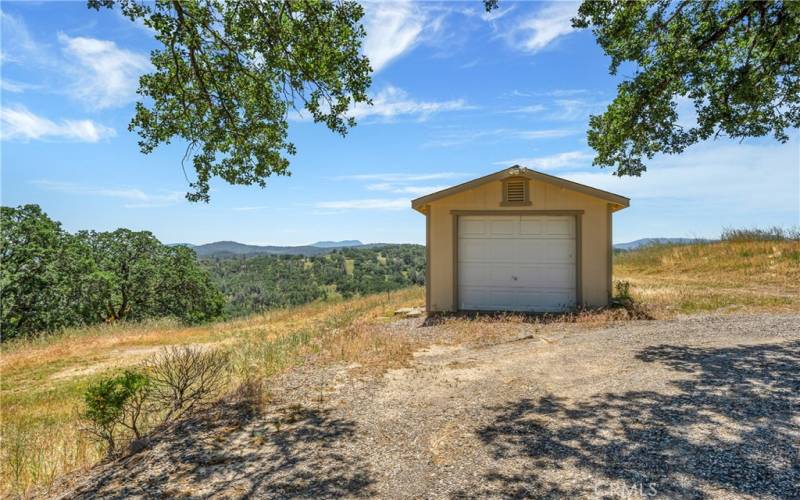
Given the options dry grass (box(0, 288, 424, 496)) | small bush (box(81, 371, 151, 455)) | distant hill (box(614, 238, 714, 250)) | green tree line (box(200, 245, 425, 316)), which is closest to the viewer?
small bush (box(81, 371, 151, 455))

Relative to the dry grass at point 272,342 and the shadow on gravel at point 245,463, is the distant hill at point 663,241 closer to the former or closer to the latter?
the dry grass at point 272,342

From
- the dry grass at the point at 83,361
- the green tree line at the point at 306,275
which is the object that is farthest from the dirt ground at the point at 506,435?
the green tree line at the point at 306,275

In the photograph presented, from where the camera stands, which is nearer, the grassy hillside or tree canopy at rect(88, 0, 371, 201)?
tree canopy at rect(88, 0, 371, 201)

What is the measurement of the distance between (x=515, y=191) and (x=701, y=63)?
163 inches

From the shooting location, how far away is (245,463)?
3.51 metres

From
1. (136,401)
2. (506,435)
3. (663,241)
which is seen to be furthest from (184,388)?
(663,241)

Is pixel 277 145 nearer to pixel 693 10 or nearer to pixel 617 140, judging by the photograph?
pixel 617 140

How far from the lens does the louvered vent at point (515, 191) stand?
9961 millimetres

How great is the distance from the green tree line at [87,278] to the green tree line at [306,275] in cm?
585

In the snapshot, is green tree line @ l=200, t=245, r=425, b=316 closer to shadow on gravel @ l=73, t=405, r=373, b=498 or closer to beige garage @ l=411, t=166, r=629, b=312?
beige garage @ l=411, t=166, r=629, b=312

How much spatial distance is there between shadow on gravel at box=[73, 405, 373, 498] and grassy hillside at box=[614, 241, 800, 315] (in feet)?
27.7

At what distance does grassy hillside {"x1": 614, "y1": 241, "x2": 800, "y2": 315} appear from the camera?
995 cm

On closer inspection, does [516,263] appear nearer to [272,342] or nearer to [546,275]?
[546,275]

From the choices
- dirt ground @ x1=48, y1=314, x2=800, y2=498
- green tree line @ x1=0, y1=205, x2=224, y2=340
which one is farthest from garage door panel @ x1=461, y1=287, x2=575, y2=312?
green tree line @ x1=0, y1=205, x2=224, y2=340
